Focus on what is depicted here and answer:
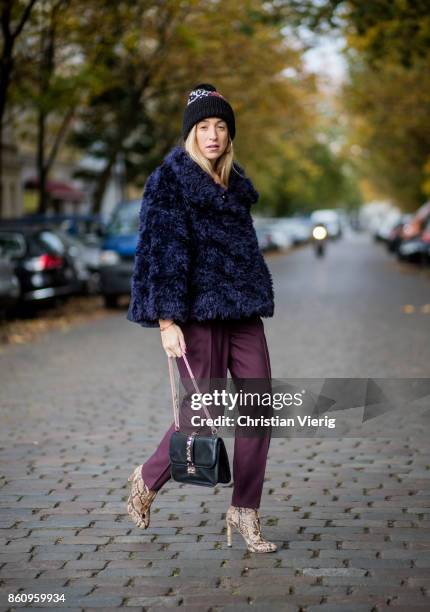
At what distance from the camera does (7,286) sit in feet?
51.8

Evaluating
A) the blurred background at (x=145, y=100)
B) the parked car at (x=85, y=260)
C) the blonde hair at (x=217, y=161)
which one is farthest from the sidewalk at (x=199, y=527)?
the parked car at (x=85, y=260)

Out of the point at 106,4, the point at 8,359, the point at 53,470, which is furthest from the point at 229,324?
the point at 106,4

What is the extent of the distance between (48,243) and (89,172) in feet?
66.7

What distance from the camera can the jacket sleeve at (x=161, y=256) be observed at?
4447mm

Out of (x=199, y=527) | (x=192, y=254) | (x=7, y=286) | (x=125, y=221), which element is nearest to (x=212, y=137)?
(x=192, y=254)

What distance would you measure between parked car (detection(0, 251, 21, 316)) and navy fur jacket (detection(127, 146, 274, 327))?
1138cm

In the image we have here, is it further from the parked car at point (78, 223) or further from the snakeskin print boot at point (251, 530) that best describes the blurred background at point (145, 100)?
the snakeskin print boot at point (251, 530)

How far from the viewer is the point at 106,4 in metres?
20.5

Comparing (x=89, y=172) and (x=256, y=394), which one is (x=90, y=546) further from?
(x=89, y=172)

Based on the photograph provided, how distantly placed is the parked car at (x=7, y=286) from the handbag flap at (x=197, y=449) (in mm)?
11453

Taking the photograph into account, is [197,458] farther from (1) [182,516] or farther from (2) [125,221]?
(2) [125,221]

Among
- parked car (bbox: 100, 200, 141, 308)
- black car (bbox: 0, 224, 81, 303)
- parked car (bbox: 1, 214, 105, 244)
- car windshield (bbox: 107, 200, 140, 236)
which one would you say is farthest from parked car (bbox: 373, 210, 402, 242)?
black car (bbox: 0, 224, 81, 303)

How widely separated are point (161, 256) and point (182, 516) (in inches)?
57.4

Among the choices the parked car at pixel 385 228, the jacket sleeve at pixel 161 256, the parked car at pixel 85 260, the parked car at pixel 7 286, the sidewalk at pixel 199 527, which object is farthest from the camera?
the parked car at pixel 385 228
